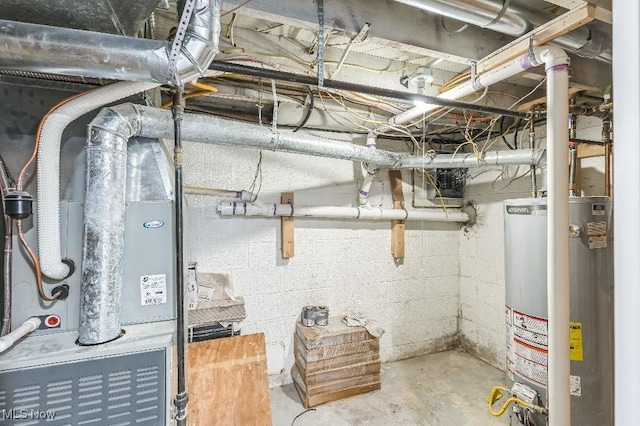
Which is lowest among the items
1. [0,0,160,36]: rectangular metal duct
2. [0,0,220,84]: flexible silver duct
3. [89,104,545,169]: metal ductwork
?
[89,104,545,169]: metal ductwork

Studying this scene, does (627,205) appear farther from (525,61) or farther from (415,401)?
(415,401)

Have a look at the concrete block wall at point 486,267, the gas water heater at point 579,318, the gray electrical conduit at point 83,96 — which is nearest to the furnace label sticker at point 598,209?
the gas water heater at point 579,318

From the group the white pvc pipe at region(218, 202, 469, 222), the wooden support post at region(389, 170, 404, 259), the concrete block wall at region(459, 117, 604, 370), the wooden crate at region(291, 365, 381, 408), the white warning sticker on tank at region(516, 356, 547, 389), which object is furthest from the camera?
the wooden support post at region(389, 170, 404, 259)

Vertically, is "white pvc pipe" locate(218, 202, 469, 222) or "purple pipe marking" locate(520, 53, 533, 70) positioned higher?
"purple pipe marking" locate(520, 53, 533, 70)

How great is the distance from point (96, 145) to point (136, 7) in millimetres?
539

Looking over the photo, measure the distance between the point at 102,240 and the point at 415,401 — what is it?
2.57 m

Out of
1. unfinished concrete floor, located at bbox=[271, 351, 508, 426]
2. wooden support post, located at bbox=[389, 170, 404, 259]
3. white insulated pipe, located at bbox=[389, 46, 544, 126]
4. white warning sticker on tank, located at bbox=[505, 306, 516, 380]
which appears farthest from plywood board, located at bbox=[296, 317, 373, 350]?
white insulated pipe, located at bbox=[389, 46, 544, 126]

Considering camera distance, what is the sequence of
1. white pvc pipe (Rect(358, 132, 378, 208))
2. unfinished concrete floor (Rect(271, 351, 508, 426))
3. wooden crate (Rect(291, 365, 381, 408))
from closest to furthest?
unfinished concrete floor (Rect(271, 351, 508, 426))
wooden crate (Rect(291, 365, 381, 408))
white pvc pipe (Rect(358, 132, 378, 208))

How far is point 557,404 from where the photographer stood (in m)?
1.19

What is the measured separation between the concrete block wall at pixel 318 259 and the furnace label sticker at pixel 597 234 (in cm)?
177

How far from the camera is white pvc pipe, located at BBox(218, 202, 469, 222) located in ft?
8.25

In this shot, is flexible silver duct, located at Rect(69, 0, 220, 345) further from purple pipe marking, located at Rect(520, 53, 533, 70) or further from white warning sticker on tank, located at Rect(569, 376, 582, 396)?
white warning sticker on tank, located at Rect(569, 376, 582, 396)

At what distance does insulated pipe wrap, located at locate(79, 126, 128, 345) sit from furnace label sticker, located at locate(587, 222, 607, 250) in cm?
223

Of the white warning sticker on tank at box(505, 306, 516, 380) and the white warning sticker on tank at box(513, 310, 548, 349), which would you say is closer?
the white warning sticker on tank at box(513, 310, 548, 349)
